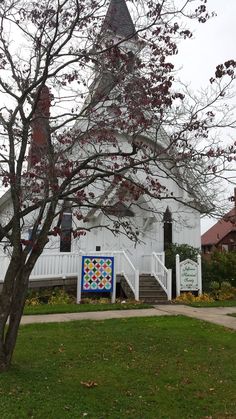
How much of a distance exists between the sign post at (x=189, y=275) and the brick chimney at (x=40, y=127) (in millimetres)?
9727

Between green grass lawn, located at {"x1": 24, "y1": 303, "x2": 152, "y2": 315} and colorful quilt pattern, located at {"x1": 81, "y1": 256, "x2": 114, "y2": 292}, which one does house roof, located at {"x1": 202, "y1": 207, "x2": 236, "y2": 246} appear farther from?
green grass lawn, located at {"x1": 24, "y1": 303, "x2": 152, "y2": 315}

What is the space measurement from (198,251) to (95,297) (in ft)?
17.4

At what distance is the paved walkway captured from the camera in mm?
10930

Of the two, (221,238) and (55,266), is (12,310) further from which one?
(221,238)

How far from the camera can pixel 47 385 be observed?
5.91 metres

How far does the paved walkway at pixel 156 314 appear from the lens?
10.9 metres

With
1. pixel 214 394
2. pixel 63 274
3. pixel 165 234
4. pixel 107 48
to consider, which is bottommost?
pixel 214 394

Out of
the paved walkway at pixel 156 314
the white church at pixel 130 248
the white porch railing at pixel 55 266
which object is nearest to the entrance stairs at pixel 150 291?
the white church at pixel 130 248

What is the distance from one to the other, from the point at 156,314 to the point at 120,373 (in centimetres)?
550

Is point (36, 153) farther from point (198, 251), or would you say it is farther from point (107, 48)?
point (198, 251)

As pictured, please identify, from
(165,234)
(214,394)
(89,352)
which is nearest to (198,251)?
(165,234)

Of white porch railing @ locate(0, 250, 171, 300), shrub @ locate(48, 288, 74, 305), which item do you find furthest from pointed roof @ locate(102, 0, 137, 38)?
shrub @ locate(48, 288, 74, 305)

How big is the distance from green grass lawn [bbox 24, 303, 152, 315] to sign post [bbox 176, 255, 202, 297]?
295cm

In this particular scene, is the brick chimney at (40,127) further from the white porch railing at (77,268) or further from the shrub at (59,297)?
the shrub at (59,297)
